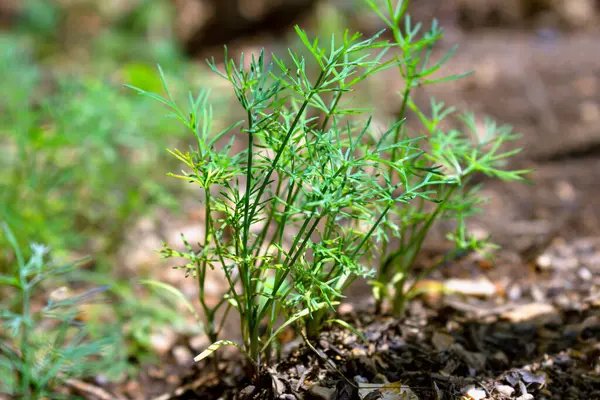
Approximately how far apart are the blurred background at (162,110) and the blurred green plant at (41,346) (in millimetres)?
257

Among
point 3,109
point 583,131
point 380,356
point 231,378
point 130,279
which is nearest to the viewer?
point 380,356

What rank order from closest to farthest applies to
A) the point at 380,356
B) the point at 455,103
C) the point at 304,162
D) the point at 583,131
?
the point at 304,162
the point at 380,356
the point at 583,131
the point at 455,103

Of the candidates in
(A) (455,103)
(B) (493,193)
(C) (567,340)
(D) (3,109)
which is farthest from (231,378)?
(A) (455,103)

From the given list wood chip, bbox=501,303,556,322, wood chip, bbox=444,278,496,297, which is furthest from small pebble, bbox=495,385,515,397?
wood chip, bbox=444,278,496,297

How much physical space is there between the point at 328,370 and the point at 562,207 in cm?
178

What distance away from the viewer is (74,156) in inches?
102

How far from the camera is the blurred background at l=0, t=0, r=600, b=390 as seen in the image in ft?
7.47

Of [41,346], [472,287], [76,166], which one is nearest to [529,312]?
[472,287]

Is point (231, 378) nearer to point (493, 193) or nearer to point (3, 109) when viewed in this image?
point (493, 193)

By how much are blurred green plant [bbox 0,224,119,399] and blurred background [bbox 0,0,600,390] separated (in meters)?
0.26

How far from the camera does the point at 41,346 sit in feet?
5.67

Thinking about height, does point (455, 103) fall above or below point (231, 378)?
above

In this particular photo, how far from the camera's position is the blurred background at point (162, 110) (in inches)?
89.7

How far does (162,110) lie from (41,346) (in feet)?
2.91
